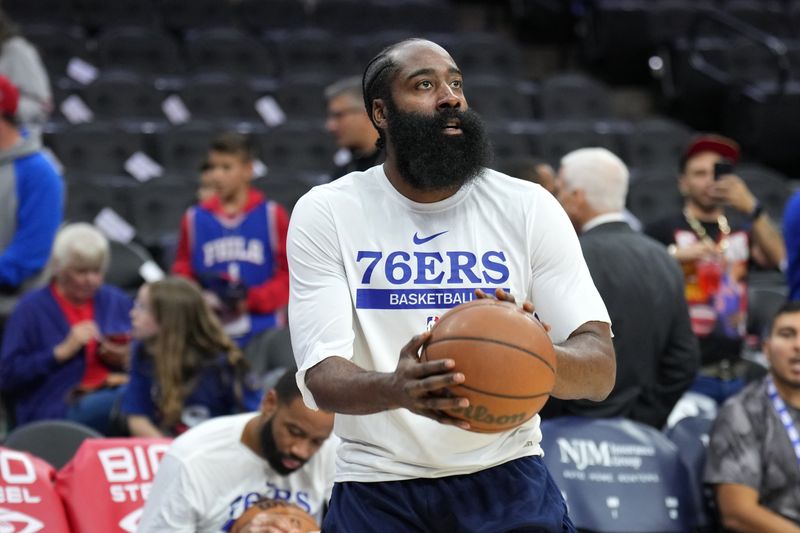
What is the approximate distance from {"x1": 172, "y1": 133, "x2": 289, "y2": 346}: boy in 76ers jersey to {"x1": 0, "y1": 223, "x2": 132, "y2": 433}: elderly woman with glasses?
0.68 m

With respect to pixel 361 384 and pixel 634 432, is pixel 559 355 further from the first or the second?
pixel 634 432

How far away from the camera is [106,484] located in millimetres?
4574

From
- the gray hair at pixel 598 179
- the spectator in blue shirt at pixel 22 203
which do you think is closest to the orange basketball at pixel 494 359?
the gray hair at pixel 598 179

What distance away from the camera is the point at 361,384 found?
8.09ft

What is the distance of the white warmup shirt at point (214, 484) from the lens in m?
4.14

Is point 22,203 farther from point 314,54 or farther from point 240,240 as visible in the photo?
point 314,54

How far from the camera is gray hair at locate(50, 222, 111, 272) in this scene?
612cm

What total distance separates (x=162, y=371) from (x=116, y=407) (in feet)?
1.62

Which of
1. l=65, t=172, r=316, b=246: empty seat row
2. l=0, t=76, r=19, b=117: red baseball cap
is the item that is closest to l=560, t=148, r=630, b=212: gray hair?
l=0, t=76, r=19, b=117: red baseball cap

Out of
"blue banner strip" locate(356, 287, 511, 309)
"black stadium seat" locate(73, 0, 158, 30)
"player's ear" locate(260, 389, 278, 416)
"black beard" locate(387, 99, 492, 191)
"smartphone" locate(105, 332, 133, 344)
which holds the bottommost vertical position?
"smartphone" locate(105, 332, 133, 344)

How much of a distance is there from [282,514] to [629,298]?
5.33 ft

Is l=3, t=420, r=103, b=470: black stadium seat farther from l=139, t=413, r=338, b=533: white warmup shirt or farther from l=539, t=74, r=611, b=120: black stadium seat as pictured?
l=539, t=74, r=611, b=120: black stadium seat

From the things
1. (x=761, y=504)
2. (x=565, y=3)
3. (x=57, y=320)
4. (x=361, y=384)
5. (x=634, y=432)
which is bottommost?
(x=761, y=504)

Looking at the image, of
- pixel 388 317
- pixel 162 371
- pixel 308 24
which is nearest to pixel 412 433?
pixel 388 317
